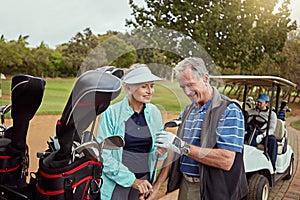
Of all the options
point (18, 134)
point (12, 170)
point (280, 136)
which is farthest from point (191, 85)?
point (280, 136)

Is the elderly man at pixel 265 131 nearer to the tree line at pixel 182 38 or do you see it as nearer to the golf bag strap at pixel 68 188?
the tree line at pixel 182 38

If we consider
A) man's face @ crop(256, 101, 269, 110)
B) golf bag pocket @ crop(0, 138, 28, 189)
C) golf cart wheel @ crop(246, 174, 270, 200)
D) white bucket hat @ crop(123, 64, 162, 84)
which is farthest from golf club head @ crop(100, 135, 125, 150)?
man's face @ crop(256, 101, 269, 110)

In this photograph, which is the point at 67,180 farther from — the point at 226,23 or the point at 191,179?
the point at 226,23

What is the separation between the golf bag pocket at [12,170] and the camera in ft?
5.43

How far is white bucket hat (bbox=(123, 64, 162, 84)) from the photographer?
1.49 metres

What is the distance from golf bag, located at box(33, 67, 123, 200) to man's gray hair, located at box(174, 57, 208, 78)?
0.35 metres

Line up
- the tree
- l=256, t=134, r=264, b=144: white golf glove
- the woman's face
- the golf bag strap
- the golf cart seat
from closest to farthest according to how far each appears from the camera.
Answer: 1. the golf bag strap
2. the woman's face
3. l=256, t=134, r=264, b=144: white golf glove
4. the golf cart seat
5. the tree

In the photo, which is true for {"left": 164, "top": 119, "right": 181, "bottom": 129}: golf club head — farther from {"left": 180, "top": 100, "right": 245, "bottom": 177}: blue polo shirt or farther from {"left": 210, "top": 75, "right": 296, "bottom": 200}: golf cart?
{"left": 210, "top": 75, "right": 296, "bottom": 200}: golf cart

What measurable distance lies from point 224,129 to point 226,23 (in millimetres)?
5635

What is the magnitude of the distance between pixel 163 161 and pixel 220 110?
443mm

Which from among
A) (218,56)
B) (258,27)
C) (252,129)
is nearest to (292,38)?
(258,27)

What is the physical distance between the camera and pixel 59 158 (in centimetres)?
136

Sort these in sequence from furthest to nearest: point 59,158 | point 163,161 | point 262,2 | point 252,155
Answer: point 262,2, point 252,155, point 163,161, point 59,158

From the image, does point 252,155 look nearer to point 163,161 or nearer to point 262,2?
point 163,161
